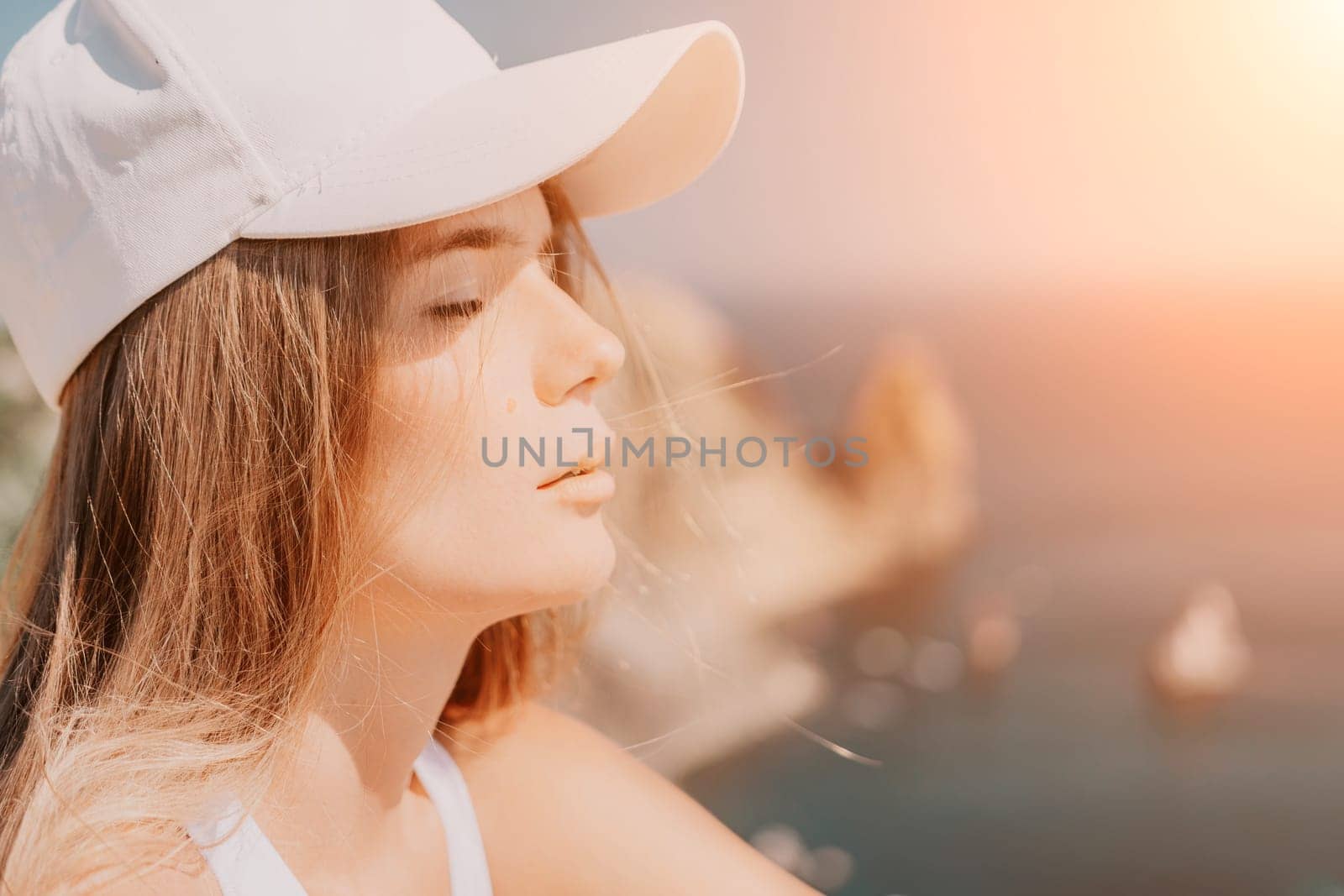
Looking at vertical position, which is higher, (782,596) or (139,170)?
(139,170)

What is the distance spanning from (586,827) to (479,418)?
428mm

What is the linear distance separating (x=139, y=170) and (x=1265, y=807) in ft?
4.03

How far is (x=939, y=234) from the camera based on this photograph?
40.3 inches

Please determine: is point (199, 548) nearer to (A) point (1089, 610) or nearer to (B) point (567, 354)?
(B) point (567, 354)

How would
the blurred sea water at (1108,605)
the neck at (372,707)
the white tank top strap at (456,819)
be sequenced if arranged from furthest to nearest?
the blurred sea water at (1108,605), the white tank top strap at (456,819), the neck at (372,707)

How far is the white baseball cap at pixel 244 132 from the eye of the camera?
1.95 feet

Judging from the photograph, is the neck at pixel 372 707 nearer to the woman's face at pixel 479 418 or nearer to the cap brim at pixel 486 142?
the woman's face at pixel 479 418

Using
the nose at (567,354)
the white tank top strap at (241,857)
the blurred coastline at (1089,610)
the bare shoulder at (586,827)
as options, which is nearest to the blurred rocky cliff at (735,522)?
the blurred coastline at (1089,610)

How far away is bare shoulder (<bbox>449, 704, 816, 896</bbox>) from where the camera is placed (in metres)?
0.84

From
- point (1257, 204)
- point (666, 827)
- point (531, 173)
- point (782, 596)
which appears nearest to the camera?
point (531, 173)

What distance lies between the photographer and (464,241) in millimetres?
641

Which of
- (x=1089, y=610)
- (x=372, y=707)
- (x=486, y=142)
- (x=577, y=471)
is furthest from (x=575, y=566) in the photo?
(x=1089, y=610)

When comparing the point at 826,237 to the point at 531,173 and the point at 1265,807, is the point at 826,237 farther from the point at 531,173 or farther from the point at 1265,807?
the point at 1265,807

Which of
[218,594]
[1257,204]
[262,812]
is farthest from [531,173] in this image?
[1257,204]
